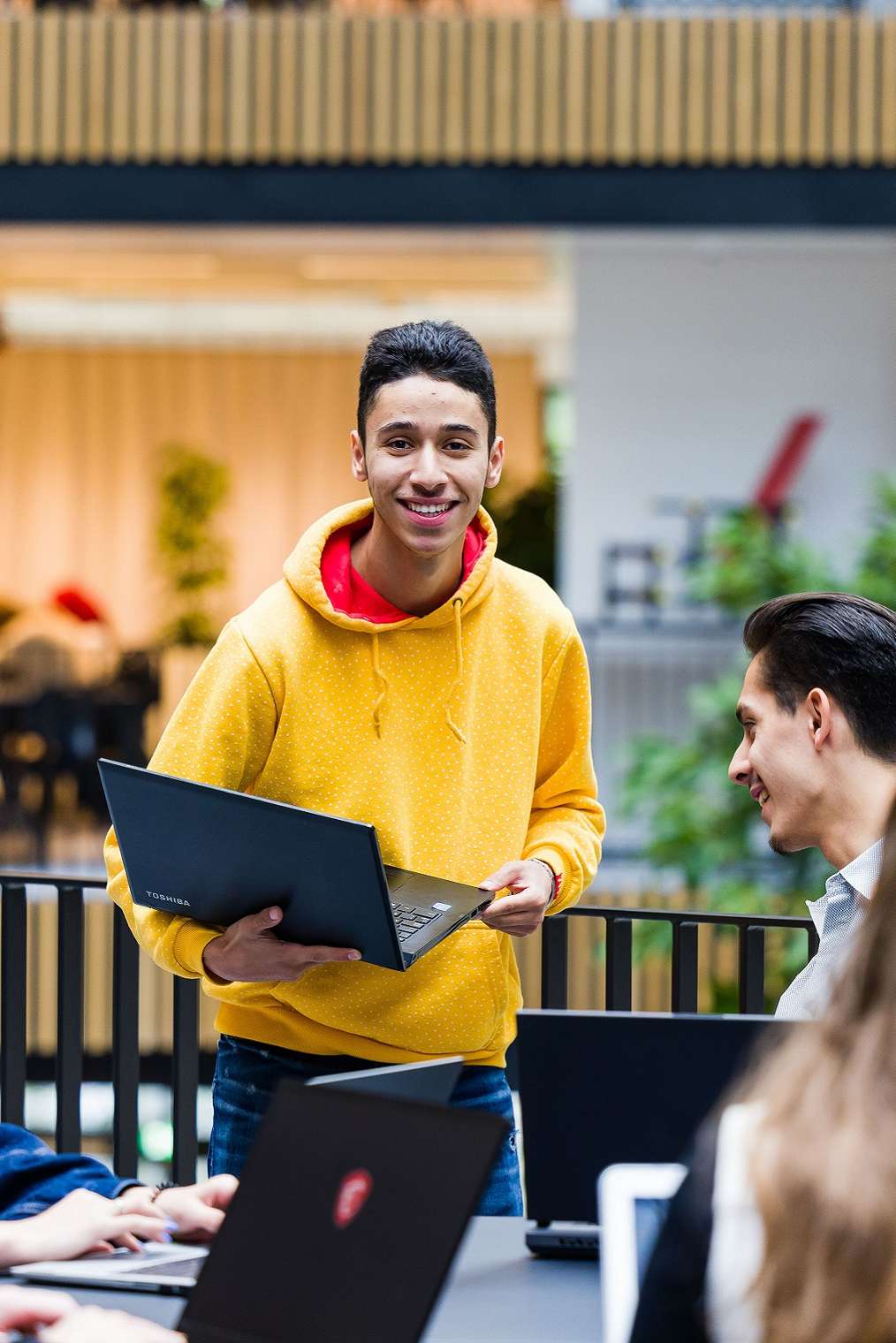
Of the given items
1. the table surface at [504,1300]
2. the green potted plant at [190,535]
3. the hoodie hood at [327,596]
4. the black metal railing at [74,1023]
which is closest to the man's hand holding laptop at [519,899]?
the hoodie hood at [327,596]

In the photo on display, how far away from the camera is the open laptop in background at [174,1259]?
1360mm

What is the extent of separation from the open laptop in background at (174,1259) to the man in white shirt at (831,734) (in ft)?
2.12

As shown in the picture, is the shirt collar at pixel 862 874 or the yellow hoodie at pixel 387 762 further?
the yellow hoodie at pixel 387 762

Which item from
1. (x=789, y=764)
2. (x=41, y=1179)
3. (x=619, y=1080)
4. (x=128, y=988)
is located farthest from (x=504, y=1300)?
(x=128, y=988)

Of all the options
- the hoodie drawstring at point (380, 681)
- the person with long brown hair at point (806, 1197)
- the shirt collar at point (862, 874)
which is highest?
the hoodie drawstring at point (380, 681)

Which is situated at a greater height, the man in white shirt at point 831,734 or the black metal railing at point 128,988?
the man in white shirt at point 831,734

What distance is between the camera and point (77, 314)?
42.3 feet

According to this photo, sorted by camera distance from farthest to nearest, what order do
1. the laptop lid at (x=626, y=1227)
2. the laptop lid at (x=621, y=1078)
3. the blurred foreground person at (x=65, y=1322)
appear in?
the laptop lid at (x=621, y=1078)
the blurred foreground person at (x=65, y=1322)
the laptop lid at (x=626, y=1227)

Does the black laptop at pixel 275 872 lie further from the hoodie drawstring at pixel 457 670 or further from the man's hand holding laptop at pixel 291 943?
the hoodie drawstring at pixel 457 670

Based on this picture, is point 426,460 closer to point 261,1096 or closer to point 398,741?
point 398,741

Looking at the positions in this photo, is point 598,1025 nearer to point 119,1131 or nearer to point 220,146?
point 119,1131

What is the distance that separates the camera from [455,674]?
7.06ft

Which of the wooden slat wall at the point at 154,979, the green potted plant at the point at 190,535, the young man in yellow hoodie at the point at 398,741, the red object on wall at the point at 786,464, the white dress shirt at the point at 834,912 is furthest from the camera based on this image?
the green potted plant at the point at 190,535

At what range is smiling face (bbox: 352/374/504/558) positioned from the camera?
2.05 metres
